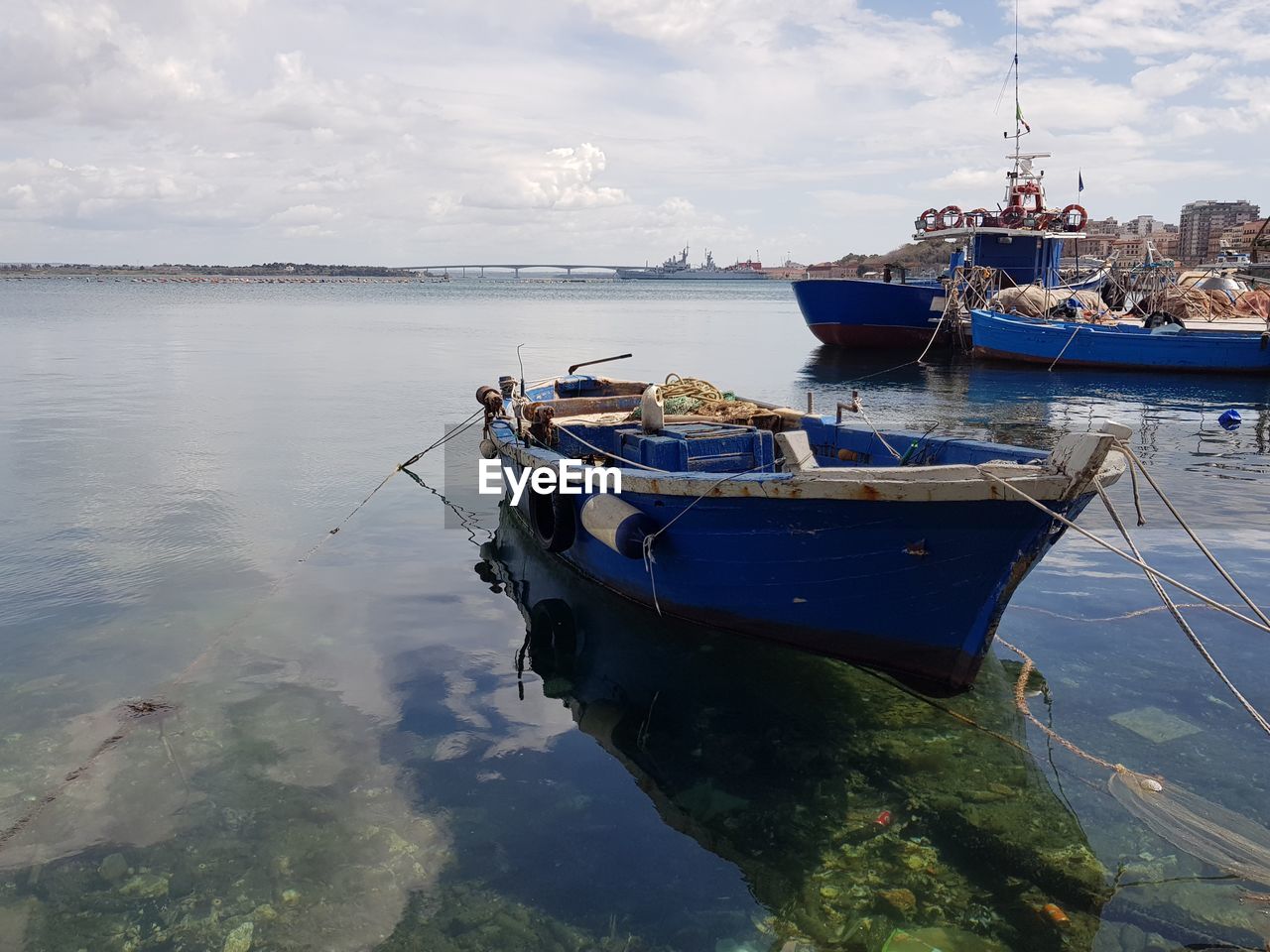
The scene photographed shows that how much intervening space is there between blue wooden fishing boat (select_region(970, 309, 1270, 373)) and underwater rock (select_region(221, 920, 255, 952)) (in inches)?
1142

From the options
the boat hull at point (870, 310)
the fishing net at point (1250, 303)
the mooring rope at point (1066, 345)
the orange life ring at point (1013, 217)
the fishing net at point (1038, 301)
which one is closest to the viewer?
the mooring rope at point (1066, 345)

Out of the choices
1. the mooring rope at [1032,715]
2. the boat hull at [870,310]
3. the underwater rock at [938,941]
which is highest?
the boat hull at [870,310]

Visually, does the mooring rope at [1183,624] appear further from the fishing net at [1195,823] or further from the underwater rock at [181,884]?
the underwater rock at [181,884]

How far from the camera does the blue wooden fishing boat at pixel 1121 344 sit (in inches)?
1042

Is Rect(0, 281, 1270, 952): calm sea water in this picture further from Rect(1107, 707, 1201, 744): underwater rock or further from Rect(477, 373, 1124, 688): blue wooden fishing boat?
Rect(477, 373, 1124, 688): blue wooden fishing boat

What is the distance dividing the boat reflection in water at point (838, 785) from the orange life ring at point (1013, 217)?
31425 millimetres

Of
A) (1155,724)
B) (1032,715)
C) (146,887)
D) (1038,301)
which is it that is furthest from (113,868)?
(1038,301)

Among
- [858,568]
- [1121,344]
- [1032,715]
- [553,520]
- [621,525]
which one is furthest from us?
[1121,344]

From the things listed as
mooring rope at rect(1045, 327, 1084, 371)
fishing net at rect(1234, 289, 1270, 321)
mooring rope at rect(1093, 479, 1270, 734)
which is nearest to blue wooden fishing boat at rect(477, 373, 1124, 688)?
mooring rope at rect(1093, 479, 1270, 734)

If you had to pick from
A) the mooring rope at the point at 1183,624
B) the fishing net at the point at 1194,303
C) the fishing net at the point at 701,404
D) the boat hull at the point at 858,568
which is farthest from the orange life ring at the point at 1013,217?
the mooring rope at the point at 1183,624

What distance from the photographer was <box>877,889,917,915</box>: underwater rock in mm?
4730

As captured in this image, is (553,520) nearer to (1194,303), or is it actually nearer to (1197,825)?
(1197,825)

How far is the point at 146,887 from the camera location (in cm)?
486

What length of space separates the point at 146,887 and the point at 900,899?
3967 millimetres
